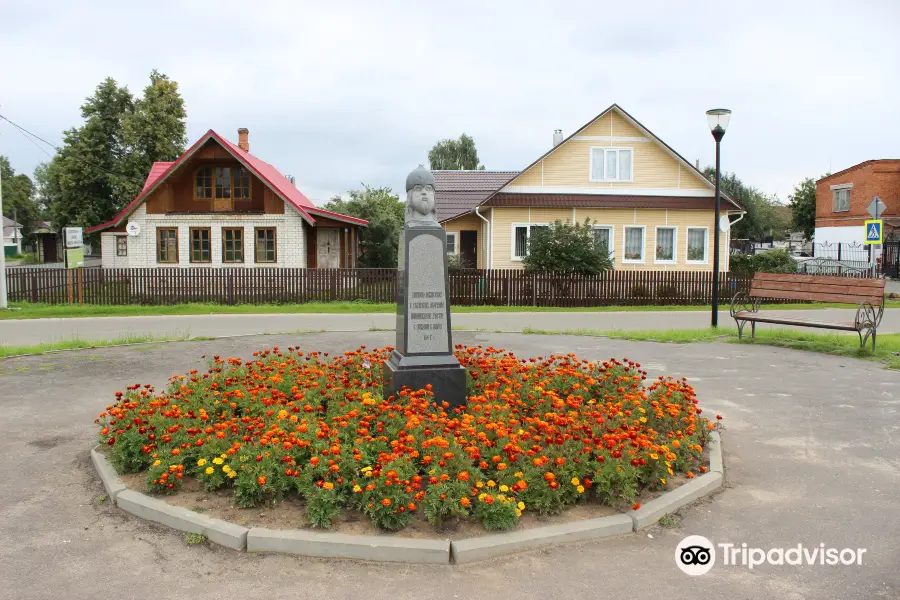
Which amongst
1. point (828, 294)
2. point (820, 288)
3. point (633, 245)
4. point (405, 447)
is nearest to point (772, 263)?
point (633, 245)

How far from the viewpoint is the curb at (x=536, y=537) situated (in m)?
4.42

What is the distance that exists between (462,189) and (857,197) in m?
32.6

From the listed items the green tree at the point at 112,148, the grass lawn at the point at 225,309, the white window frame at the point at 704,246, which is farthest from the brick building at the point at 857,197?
the green tree at the point at 112,148

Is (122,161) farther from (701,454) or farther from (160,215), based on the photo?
(701,454)

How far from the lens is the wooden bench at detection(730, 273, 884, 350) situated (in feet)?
39.6

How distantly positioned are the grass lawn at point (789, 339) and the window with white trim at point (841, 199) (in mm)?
42072

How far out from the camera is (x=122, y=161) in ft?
152

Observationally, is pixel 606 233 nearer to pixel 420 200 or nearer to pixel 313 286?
pixel 313 286

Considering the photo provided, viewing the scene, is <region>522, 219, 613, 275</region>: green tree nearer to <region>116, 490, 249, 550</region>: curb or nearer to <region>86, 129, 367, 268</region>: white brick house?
<region>86, 129, 367, 268</region>: white brick house

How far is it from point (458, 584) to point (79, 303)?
2146 centimetres

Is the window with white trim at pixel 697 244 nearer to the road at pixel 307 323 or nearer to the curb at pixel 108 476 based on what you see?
the road at pixel 307 323

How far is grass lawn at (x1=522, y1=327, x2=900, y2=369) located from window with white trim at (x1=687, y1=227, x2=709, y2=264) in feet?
45.2

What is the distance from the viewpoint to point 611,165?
28.3 m

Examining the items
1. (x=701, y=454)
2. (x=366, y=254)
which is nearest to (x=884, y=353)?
(x=701, y=454)
